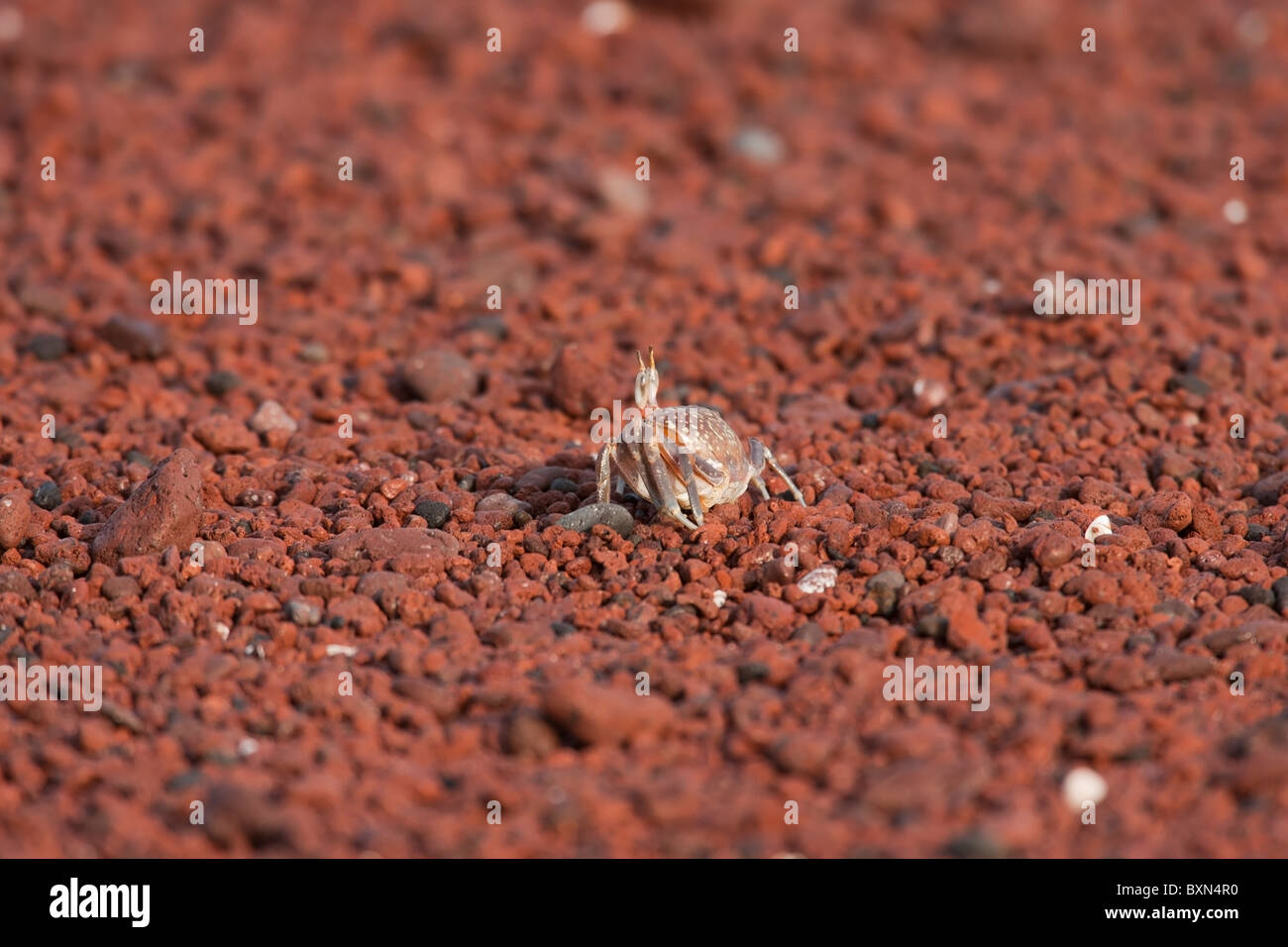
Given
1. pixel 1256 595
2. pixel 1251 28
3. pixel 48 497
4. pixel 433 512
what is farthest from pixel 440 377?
pixel 1251 28

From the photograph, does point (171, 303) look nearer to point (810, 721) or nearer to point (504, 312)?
point (504, 312)

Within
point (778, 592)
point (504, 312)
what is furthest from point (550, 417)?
point (778, 592)

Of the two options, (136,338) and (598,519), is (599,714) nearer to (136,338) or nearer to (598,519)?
(598,519)
